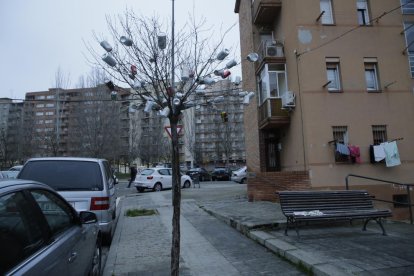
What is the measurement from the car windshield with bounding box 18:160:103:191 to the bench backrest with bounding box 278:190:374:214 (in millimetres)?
3796

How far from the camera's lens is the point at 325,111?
13719 millimetres

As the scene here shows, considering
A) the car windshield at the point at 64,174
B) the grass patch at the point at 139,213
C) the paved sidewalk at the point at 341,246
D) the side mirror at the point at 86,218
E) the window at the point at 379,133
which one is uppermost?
the window at the point at 379,133

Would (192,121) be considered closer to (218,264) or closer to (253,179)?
(253,179)

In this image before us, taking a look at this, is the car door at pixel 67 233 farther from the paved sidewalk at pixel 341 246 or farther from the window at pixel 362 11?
the window at pixel 362 11

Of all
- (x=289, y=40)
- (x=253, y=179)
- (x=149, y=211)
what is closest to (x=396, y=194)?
(x=253, y=179)

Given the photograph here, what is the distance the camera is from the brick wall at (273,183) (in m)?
13.4

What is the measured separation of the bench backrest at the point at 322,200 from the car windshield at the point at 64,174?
380 centimetres

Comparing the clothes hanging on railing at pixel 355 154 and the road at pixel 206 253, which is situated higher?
the clothes hanging on railing at pixel 355 154

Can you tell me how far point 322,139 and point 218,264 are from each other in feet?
29.6

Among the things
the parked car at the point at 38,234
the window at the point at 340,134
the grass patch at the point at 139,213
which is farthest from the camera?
the window at the point at 340,134

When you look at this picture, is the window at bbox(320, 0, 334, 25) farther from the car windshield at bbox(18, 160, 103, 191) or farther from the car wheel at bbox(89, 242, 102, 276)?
the car wheel at bbox(89, 242, 102, 276)

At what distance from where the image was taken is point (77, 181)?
705cm

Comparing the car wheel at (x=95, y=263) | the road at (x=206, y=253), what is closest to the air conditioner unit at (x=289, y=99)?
the road at (x=206, y=253)

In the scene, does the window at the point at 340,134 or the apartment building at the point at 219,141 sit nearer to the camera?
the window at the point at 340,134
